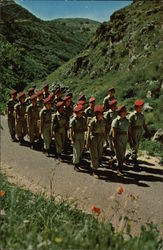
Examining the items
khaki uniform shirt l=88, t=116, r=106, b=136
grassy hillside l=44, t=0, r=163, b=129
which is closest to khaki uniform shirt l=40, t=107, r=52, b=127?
khaki uniform shirt l=88, t=116, r=106, b=136

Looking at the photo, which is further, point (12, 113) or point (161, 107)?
point (161, 107)

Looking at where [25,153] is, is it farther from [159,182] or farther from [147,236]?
[147,236]

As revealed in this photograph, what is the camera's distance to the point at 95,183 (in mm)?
10961

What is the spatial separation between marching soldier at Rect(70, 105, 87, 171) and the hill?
81.1ft

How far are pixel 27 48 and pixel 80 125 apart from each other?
4363 cm

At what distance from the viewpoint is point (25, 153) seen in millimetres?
14359

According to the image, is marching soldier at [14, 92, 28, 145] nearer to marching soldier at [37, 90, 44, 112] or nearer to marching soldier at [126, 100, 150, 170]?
marching soldier at [37, 90, 44, 112]

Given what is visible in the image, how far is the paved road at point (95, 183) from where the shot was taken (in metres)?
9.26

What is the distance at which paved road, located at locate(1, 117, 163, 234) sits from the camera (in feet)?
30.4

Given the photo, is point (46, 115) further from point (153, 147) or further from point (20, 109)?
point (153, 147)

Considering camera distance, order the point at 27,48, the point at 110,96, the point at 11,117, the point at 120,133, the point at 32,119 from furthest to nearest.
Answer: the point at 27,48
the point at 11,117
the point at 32,119
the point at 110,96
the point at 120,133

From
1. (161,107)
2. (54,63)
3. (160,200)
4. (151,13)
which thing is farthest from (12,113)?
(54,63)

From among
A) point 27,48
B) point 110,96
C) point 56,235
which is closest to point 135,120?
point 110,96

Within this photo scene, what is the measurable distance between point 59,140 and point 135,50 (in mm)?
16535
